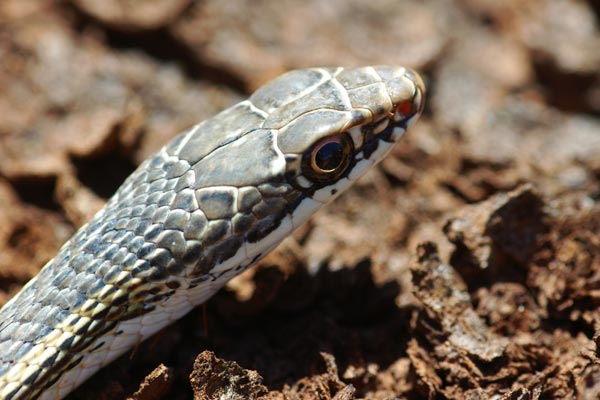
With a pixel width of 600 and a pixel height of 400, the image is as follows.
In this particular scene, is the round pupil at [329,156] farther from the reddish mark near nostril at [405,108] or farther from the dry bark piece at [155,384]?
the dry bark piece at [155,384]

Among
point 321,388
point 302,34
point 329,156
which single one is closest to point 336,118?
point 329,156

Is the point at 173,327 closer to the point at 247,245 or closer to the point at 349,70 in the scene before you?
the point at 247,245

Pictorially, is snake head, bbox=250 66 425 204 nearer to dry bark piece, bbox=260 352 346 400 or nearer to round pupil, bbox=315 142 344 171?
round pupil, bbox=315 142 344 171

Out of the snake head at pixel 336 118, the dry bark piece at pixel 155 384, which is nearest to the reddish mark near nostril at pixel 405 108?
the snake head at pixel 336 118

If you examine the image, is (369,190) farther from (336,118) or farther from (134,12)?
(134,12)

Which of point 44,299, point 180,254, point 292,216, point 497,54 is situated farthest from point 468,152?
point 44,299

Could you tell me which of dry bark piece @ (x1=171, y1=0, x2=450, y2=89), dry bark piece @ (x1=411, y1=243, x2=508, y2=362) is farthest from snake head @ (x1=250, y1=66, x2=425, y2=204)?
dry bark piece @ (x1=171, y1=0, x2=450, y2=89)
